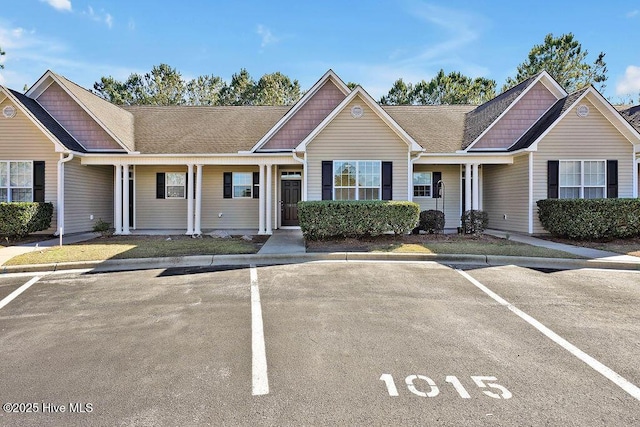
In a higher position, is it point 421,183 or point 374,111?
point 374,111

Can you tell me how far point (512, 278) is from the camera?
7.27 meters

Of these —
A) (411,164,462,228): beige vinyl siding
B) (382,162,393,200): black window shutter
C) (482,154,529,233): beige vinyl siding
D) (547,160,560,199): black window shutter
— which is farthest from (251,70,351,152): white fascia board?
(547,160,560,199): black window shutter

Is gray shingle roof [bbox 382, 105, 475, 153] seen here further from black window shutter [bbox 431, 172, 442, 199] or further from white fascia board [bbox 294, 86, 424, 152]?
white fascia board [bbox 294, 86, 424, 152]

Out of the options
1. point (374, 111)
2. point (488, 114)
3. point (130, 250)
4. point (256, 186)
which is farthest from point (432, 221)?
point (130, 250)

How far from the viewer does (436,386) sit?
3.14 metres

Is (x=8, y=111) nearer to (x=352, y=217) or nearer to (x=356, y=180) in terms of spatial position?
(x=356, y=180)

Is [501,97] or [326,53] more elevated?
[326,53]

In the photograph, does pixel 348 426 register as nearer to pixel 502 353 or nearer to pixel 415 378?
pixel 415 378

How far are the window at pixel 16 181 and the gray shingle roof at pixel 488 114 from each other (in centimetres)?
1717

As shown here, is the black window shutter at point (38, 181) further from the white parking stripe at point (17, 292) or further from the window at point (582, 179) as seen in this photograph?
the window at point (582, 179)

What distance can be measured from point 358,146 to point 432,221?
3.78 metres

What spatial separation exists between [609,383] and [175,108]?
2000cm

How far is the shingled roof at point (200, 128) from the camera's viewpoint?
15.0 meters

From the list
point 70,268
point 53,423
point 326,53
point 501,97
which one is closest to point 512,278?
point 53,423
